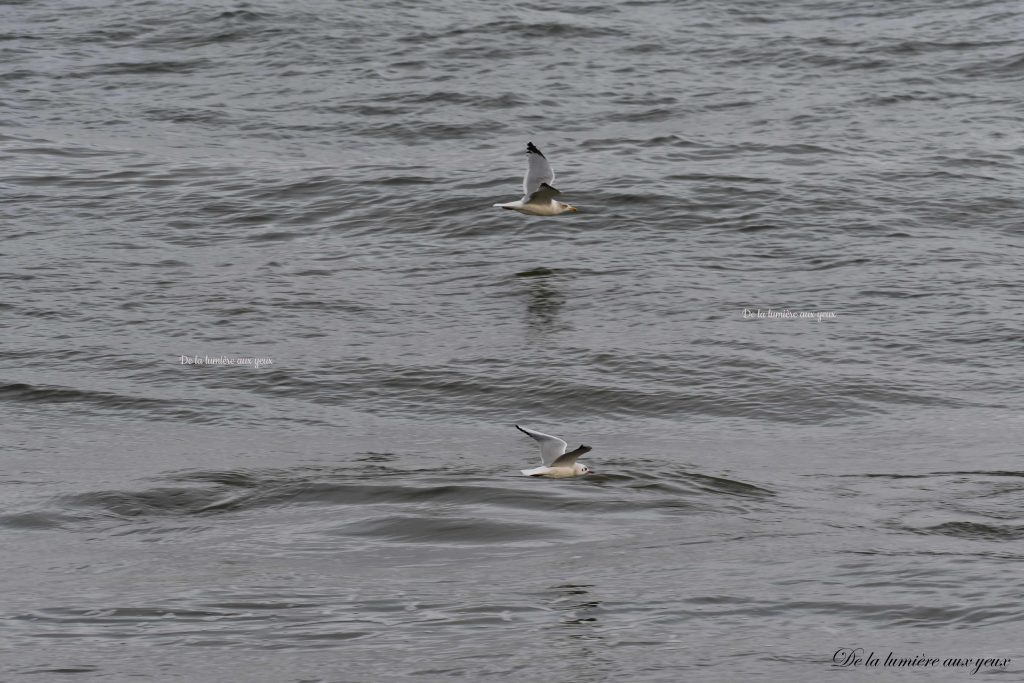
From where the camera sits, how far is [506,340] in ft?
76.3

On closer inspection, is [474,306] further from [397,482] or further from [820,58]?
[820,58]

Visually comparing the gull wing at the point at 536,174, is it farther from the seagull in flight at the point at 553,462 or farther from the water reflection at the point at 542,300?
the seagull in flight at the point at 553,462

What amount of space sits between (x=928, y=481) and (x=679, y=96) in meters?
18.0

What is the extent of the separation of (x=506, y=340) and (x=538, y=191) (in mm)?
2694

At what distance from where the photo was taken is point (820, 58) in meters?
35.5

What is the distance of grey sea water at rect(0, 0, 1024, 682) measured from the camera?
1435 cm

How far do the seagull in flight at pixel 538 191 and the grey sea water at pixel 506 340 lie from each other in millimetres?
1107

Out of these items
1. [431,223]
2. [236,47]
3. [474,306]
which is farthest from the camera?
[236,47]

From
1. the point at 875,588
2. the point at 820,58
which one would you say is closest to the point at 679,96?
the point at 820,58
